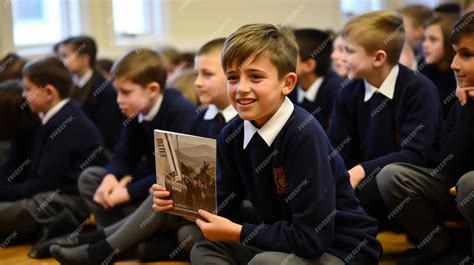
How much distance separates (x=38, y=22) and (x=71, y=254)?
3.83m

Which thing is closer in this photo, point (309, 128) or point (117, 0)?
point (309, 128)

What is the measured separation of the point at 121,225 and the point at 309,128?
4.09ft

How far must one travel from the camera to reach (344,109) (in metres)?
3.12

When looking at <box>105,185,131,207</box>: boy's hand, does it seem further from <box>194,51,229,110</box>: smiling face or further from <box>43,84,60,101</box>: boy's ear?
<box>43,84,60,101</box>: boy's ear

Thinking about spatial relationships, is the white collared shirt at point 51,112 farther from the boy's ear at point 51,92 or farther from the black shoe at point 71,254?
the black shoe at point 71,254

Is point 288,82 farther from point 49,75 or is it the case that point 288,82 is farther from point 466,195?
point 49,75

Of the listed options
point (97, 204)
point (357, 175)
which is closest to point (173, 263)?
point (97, 204)

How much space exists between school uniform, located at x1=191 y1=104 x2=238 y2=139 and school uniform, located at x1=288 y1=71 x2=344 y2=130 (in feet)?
2.22

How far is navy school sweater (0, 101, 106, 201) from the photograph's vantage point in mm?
3479

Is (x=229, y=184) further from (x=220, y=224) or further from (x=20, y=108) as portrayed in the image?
(x=20, y=108)

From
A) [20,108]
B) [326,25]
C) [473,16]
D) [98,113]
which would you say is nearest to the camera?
[473,16]

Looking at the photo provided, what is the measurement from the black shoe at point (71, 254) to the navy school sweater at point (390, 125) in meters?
1.19

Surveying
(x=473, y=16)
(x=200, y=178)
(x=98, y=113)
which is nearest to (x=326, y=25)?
(x=98, y=113)

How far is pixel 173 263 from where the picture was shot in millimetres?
3139
